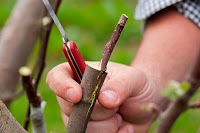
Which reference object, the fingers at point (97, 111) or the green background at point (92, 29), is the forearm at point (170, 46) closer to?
the fingers at point (97, 111)

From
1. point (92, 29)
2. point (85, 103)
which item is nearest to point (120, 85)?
point (85, 103)

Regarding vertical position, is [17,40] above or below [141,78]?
below

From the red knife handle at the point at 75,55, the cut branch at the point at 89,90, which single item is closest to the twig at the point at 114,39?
the cut branch at the point at 89,90

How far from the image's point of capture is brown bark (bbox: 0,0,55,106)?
4.34 feet

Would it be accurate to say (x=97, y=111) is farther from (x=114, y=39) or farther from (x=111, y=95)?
(x=114, y=39)

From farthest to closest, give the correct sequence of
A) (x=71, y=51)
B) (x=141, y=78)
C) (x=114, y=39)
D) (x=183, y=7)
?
1. (x=183, y=7)
2. (x=141, y=78)
3. (x=71, y=51)
4. (x=114, y=39)

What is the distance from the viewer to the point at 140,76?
3.28ft

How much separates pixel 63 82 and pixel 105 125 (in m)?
0.17

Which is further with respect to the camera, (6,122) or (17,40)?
(17,40)

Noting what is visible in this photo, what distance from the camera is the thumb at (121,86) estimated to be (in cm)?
75

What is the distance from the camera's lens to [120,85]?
0.85m

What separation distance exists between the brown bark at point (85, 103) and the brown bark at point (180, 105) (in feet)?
0.48

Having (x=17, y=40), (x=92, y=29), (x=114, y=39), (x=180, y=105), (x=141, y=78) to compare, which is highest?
(x=114, y=39)

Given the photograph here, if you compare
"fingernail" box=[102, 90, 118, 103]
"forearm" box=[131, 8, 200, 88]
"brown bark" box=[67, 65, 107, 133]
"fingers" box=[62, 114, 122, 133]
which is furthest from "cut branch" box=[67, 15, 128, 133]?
"forearm" box=[131, 8, 200, 88]
